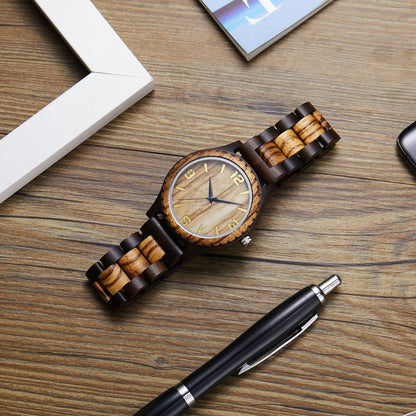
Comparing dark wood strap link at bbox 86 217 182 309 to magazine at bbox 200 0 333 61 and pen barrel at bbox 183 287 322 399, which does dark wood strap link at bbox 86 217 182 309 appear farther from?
magazine at bbox 200 0 333 61

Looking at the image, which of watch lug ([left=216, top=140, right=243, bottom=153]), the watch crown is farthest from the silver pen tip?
watch lug ([left=216, top=140, right=243, bottom=153])

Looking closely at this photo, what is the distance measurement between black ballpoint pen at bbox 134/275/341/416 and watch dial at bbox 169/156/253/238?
0.44ft

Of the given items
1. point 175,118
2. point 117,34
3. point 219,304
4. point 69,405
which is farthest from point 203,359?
point 117,34

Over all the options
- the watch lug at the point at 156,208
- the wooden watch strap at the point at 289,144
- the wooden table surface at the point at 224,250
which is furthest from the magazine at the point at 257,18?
the watch lug at the point at 156,208

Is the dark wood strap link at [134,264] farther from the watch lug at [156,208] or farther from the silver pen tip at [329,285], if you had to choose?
the silver pen tip at [329,285]

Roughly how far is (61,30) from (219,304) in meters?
0.45

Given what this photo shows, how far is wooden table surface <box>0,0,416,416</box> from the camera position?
706mm

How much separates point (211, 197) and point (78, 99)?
241 mm

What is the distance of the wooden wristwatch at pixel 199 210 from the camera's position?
683mm

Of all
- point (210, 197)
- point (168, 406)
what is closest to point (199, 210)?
point (210, 197)

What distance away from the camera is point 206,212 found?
688mm

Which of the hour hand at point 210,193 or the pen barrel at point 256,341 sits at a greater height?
the hour hand at point 210,193

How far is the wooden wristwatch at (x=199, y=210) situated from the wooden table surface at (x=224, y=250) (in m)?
0.05

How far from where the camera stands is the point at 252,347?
0.69 meters
